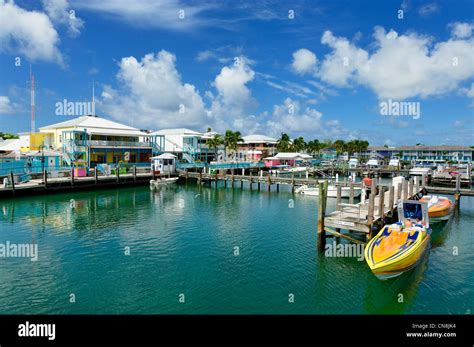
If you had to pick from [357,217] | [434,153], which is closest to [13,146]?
[357,217]

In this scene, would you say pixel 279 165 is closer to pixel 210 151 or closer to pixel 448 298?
pixel 210 151

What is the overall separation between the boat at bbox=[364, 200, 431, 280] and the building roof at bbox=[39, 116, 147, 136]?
5465 cm

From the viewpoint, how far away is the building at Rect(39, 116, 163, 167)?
57062 millimetres

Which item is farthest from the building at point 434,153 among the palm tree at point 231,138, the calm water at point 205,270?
the calm water at point 205,270

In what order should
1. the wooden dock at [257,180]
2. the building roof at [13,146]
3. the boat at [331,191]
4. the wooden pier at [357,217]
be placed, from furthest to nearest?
the building roof at [13,146]
the wooden dock at [257,180]
the boat at [331,191]
the wooden pier at [357,217]

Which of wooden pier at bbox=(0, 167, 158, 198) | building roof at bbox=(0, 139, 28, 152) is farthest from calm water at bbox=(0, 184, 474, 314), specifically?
building roof at bbox=(0, 139, 28, 152)

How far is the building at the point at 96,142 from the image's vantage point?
57062 mm

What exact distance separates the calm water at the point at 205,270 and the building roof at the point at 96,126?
33431 mm

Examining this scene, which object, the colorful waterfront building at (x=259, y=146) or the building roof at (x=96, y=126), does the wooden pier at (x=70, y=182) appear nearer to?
the building roof at (x=96, y=126)

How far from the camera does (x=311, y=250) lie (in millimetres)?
21484

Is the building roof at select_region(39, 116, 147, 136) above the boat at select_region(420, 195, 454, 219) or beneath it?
above

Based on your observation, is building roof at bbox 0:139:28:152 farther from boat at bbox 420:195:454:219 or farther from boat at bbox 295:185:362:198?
boat at bbox 420:195:454:219
